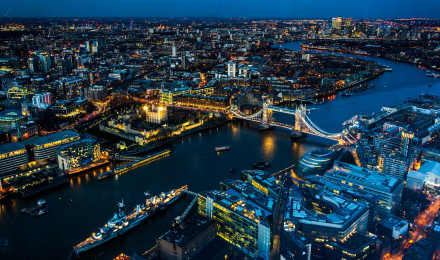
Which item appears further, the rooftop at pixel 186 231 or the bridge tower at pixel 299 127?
the bridge tower at pixel 299 127

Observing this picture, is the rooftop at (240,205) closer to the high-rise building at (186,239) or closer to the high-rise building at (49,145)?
the high-rise building at (186,239)

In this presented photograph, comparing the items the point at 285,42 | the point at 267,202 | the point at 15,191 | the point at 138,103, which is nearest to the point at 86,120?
the point at 138,103

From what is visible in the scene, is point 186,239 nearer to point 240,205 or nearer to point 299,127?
point 240,205

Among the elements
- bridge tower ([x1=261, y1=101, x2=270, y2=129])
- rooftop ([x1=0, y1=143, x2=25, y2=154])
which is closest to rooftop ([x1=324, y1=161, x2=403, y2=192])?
bridge tower ([x1=261, y1=101, x2=270, y2=129])

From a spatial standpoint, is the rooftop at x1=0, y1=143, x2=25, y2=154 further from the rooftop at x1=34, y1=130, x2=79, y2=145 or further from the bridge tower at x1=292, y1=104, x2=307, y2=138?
the bridge tower at x1=292, y1=104, x2=307, y2=138

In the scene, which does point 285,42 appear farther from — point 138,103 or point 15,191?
point 15,191

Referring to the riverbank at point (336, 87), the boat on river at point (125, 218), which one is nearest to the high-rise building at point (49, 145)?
the boat on river at point (125, 218)

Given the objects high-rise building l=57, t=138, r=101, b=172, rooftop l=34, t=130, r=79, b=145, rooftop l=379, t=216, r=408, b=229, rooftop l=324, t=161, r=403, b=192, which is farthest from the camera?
rooftop l=34, t=130, r=79, b=145
